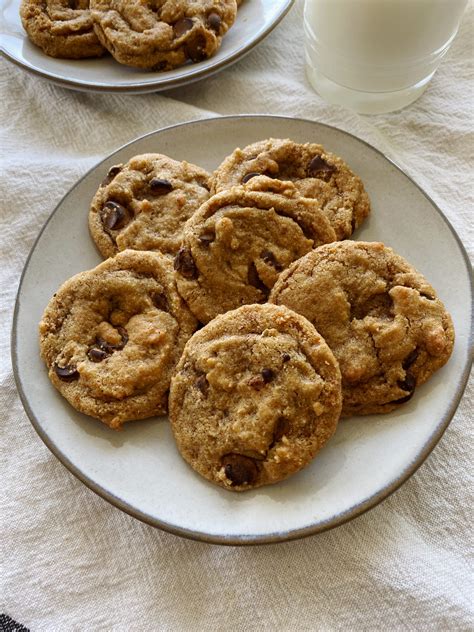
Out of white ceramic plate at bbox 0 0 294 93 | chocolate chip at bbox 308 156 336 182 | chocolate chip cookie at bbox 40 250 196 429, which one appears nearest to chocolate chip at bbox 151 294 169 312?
chocolate chip cookie at bbox 40 250 196 429

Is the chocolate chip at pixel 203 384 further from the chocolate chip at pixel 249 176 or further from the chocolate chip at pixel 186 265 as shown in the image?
the chocolate chip at pixel 249 176

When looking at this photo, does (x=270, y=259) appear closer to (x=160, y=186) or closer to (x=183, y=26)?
(x=160, y=186)

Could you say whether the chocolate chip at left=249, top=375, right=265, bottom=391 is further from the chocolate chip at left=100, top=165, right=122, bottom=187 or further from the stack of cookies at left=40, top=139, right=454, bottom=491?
the chocolate chip at left=100, top=165, right=122, bottom=187

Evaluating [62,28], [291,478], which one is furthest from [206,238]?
[62,28]

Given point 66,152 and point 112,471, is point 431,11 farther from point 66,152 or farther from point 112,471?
point 112,471

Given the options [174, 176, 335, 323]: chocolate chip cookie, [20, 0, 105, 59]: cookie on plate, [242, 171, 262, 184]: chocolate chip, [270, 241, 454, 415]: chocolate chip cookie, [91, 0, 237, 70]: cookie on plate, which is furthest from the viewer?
[20, 0, 105, 59]: cookie on plate

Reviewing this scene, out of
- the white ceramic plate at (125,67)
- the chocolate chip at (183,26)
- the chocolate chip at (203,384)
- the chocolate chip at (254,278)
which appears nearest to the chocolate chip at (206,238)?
the chocolate chip at (254,278)
